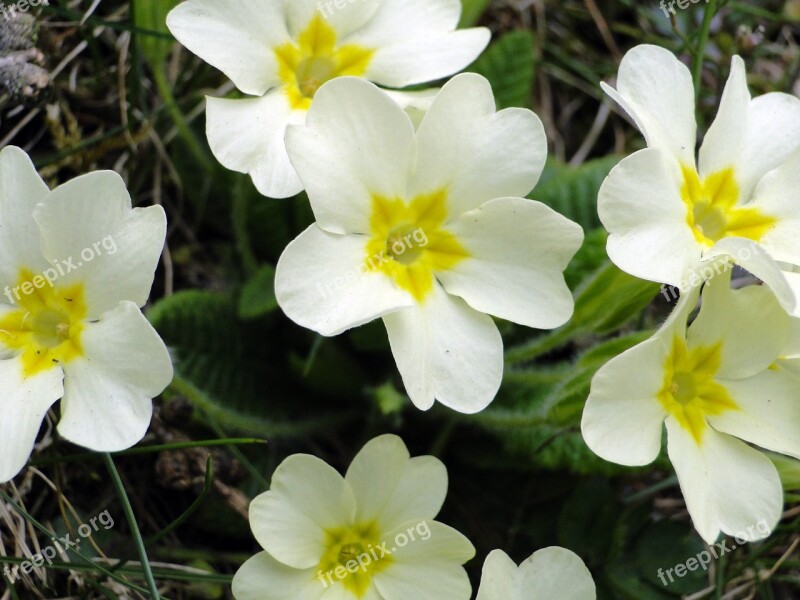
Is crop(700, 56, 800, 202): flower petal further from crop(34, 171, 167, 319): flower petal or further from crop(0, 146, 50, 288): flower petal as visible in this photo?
crop(0, 146, 50, 288): flower petal

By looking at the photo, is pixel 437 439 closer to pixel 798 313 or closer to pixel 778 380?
pixel 778 380

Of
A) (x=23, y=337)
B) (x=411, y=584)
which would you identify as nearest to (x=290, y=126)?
(x=23, y=337)

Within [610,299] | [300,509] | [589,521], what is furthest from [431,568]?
[610,299]

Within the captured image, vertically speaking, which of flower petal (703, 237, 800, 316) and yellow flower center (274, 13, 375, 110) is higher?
yellow flower center (274, 13, 375, 110)

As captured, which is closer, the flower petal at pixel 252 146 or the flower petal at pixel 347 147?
the flower petal at pixel 347 147

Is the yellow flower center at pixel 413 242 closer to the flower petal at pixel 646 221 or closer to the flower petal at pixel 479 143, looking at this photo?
the flower petal at pixel 479 143

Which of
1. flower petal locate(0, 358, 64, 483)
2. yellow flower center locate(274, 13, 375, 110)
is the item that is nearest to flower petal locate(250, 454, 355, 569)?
flower petal locate(0, 358, 64, 483)

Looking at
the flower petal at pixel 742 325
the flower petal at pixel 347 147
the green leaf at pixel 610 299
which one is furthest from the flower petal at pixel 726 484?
the flower petal at pixel 347 147

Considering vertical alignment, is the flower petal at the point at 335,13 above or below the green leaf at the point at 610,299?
above
